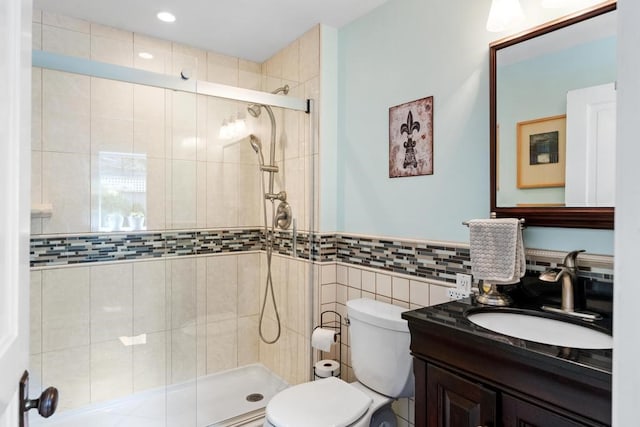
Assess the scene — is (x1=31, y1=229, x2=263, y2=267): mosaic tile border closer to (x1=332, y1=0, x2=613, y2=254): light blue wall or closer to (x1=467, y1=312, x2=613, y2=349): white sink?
(x1=332, y1=0, x2=613, y2=254): light blue wall

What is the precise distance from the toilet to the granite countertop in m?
0.38

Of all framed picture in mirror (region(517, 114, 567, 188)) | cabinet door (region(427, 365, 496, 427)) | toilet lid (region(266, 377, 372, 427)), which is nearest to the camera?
cabinet door (region(427, 365, 496, 427))

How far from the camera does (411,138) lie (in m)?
1.96

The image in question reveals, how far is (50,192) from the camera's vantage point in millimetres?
2084

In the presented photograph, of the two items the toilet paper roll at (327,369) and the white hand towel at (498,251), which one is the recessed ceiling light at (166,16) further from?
the toilet paper roll at (327,369)

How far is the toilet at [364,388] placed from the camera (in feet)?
5.09

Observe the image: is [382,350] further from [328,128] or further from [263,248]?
[328,128]

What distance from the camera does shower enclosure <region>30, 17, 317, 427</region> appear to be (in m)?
2.09

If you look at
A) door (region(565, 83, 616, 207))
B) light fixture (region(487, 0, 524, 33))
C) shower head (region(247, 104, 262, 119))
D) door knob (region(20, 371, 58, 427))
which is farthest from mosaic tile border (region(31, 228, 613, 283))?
door knob (region(20, 371, 58, 427))

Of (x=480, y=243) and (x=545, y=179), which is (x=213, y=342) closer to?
(x=480, y=243)

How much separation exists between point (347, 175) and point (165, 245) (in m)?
1.19

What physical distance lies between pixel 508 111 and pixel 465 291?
0.77 m

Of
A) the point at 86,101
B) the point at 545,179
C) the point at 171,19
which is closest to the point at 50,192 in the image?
the point at 86,101

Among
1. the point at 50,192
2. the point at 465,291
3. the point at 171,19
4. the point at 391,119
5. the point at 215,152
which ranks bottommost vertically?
the point at 465,291
